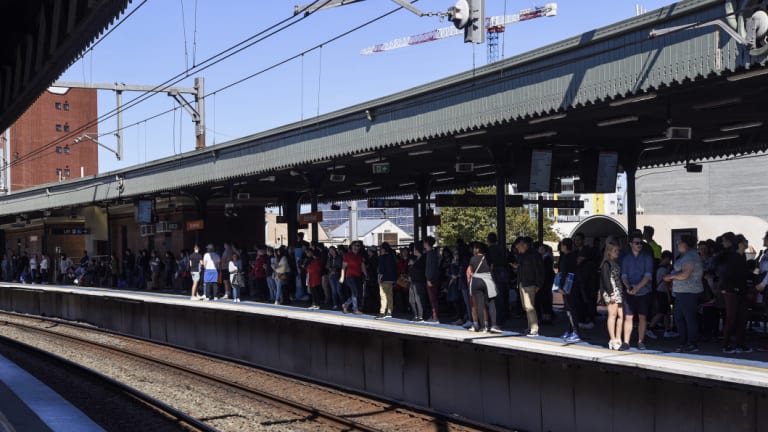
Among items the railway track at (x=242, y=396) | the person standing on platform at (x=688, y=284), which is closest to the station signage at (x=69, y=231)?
the railway track at (x=242, y=396)

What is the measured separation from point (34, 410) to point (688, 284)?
859 centimetres

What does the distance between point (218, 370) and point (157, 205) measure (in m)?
20.1

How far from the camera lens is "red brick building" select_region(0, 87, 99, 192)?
8862 cm

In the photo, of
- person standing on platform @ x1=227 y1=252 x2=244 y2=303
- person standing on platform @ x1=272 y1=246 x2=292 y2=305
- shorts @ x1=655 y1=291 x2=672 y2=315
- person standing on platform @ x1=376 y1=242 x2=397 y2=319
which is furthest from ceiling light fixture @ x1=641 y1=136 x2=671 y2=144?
person standing on platform @ x1=227 y1=252 x2=244 y2=303

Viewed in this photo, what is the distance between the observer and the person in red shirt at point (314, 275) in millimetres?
19766

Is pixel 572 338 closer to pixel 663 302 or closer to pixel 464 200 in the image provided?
pixel 663 302

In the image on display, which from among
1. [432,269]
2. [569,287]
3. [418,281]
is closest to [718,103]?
[569,287]

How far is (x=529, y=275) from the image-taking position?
13.8 meters

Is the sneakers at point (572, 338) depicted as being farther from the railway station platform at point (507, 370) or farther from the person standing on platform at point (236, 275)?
the person standing on platform at point (236, 275)

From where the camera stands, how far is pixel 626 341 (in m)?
11.7

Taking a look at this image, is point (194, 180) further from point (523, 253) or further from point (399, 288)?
point (523, 253)

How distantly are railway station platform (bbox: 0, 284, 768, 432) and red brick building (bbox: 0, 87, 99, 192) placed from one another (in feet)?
243

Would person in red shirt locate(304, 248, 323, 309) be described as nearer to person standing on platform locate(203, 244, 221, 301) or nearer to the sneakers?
person standing on platform locate(203, 244, 221, 301)

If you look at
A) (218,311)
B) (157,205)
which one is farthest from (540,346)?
(157,205)
